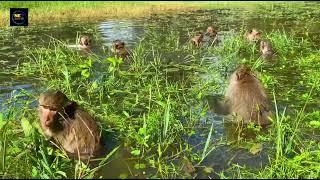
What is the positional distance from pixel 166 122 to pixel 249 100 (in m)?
1.69

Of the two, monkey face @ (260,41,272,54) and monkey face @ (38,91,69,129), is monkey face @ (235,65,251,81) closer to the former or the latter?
monkey face @ (38,91,69,129)

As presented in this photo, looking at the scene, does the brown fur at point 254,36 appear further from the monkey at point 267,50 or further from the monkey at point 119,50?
the monkey at point 119,50

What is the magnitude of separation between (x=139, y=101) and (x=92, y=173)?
11.5 feet

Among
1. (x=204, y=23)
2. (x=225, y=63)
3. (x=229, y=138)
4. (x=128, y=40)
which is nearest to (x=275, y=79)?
(x=225, y=63)

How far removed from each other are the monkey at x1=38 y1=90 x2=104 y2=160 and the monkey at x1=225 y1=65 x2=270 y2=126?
101 inches

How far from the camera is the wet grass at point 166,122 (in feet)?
18.7

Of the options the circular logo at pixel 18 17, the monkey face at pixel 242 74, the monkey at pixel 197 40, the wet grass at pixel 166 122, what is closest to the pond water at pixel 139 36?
the wet grass at pixel 166 122

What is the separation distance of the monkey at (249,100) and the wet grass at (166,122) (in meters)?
0.23

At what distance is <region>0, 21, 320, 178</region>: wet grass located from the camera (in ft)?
18.7

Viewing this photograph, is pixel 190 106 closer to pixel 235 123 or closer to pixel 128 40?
pixel 235 123

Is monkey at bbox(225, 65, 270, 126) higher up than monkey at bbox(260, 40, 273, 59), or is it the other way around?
monkey at bbox(260, 40, 273, 59)

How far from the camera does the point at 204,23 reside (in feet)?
80.2

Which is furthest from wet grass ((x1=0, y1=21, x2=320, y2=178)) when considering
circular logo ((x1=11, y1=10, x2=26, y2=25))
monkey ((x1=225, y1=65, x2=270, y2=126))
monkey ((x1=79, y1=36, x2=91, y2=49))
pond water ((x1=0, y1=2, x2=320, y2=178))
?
circular logo ((x1=11, y1=10, x2=26, y2=25))

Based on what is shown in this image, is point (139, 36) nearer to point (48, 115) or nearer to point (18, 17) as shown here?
point (18, 17)
